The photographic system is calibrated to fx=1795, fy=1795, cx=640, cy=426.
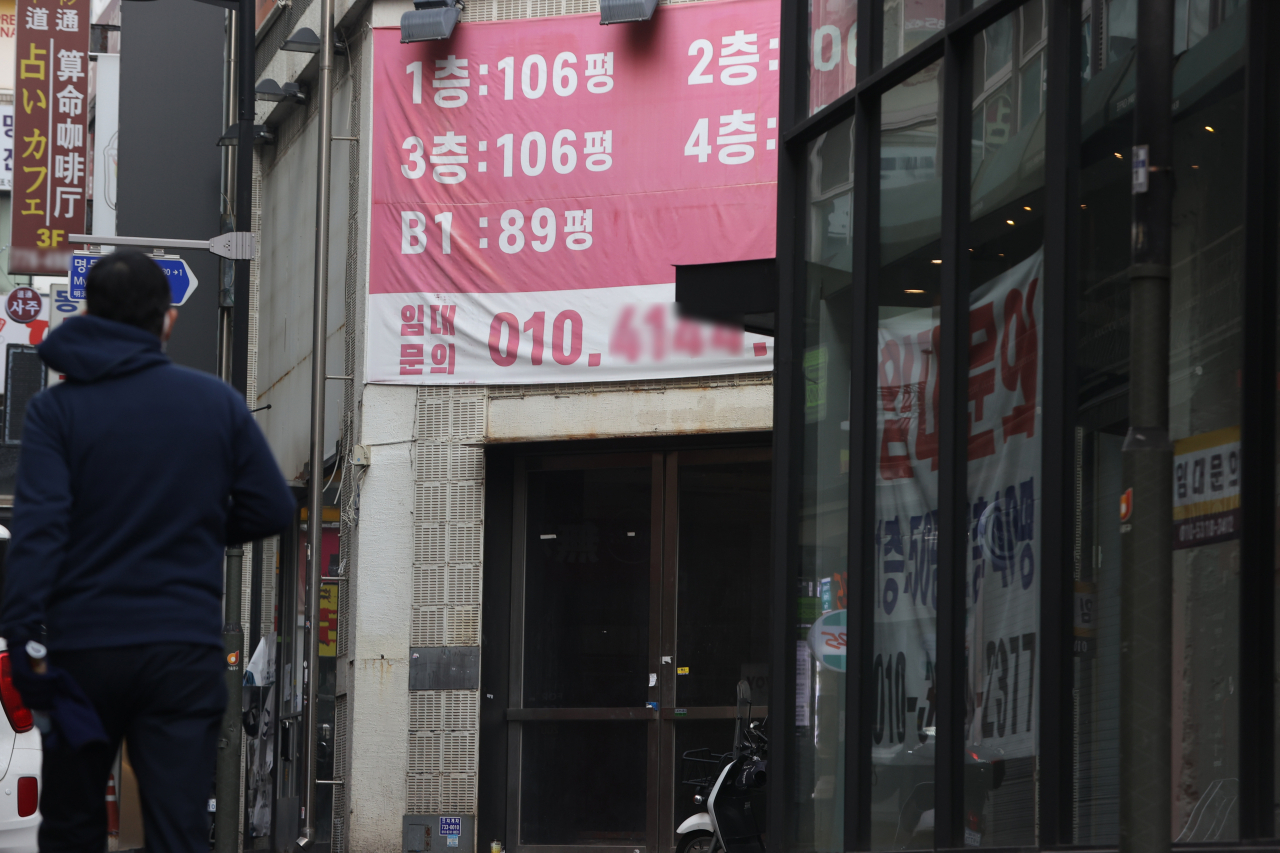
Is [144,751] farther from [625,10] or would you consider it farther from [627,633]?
[625,10]

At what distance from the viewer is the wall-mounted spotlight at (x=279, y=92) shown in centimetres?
2059

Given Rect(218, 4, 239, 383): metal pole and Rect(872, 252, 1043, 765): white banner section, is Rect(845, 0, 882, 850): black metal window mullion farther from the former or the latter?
Rect(218, 4, 239, 383): metal pole

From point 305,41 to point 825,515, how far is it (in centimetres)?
1213

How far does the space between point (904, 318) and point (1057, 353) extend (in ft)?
4.83

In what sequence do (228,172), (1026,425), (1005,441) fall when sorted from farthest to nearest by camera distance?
(228,172) < (1005,441) < (1026,425)

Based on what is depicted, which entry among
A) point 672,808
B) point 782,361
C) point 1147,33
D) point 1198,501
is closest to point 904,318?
point 782,361

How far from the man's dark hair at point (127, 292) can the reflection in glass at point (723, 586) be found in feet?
40.1

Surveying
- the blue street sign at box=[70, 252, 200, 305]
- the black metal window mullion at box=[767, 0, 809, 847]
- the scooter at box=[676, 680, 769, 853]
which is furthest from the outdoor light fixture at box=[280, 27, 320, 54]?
the black metal window mullion at box=[767, 0, 809, 847]

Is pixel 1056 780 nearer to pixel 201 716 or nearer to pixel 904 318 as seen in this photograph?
pixel 904 318

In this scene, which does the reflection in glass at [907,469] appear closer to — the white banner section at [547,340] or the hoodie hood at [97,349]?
the hoodie hood at [97,349]

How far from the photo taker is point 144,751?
3.96 metres

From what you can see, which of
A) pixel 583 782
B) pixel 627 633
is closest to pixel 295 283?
pixel 627 633

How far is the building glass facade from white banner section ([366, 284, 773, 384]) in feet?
20.8

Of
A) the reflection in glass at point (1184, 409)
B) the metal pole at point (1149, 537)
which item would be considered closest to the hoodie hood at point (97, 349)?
the metal pole at point (1149, 537)
